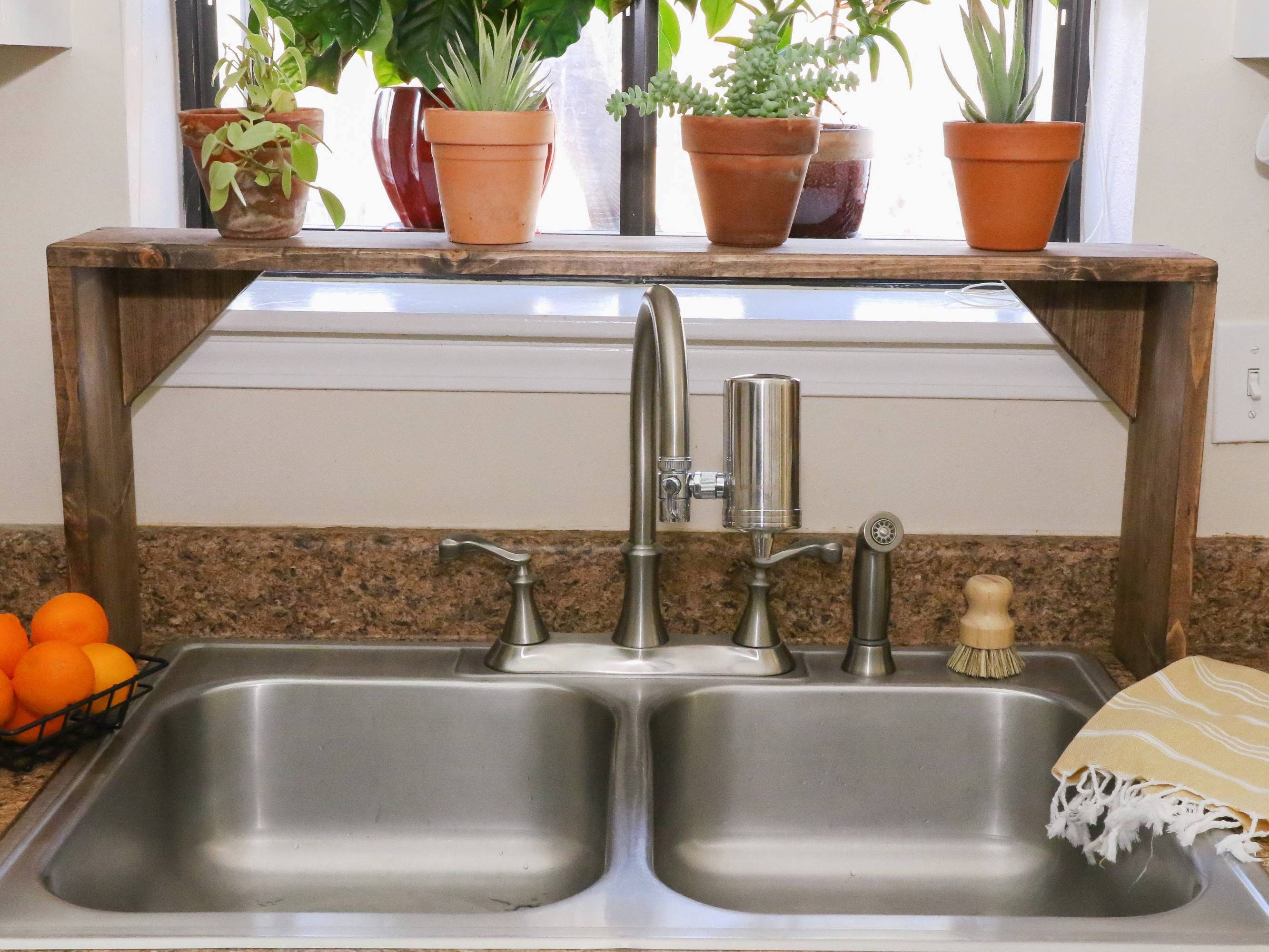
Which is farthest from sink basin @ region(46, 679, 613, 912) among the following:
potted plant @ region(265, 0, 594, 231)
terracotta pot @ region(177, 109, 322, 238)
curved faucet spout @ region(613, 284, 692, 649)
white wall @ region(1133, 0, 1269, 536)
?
white wall @ region(1133, 0, 1269, 536)

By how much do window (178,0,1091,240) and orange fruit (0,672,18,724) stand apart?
0.63 metres

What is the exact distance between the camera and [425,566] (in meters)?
1.29

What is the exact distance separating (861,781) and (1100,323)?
49 cm

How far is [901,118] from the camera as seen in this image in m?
1.46

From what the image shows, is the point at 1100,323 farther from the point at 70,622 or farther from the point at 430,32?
the point at 70,622

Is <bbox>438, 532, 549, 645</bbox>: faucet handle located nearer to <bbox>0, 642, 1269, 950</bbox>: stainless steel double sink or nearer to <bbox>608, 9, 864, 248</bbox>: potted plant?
<bbox>0, 642, 1269, 950</bbox>: stainless steel double sink

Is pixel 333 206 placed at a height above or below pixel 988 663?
above

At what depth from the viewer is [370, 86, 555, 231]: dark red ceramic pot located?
1.29 meters

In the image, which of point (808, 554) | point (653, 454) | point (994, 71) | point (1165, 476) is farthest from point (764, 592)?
point (994, 71)

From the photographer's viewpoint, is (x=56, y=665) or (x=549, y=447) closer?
(x=56, y=665)

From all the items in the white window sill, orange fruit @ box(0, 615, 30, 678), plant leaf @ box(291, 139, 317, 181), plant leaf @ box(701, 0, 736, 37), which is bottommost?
orange fruit @ box(0, 615, 30, 678)

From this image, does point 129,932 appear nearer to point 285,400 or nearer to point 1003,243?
point 285,400

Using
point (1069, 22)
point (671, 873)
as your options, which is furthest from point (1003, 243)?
point (671, 873)

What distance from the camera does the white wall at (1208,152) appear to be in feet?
4.01
